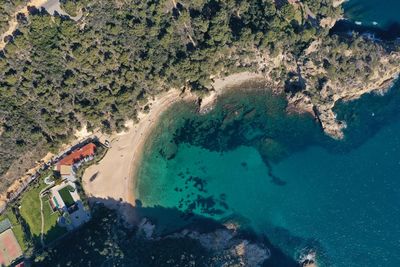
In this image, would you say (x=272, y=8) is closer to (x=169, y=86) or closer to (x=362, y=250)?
(x=169, y=86)

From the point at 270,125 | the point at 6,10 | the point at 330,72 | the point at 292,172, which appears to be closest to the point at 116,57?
the point at 6,10

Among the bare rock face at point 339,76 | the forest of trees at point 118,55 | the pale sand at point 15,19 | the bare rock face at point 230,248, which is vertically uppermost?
the pale sand at point 15,19

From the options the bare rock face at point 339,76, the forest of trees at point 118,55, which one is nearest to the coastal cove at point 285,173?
the bare rock face at point 339,76

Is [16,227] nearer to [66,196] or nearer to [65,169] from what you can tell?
[66,196]

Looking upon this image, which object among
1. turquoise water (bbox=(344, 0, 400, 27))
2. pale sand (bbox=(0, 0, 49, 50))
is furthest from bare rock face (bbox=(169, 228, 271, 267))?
turquoise water (bbox=(344, 0, 400, 27))

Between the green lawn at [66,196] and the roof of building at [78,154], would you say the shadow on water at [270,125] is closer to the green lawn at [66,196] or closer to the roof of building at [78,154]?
the roof of building at [78,154]

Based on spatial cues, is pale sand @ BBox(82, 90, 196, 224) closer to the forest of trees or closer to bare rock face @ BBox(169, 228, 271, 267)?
the forest of trees

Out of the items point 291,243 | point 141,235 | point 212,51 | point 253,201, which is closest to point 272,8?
point 212,51
